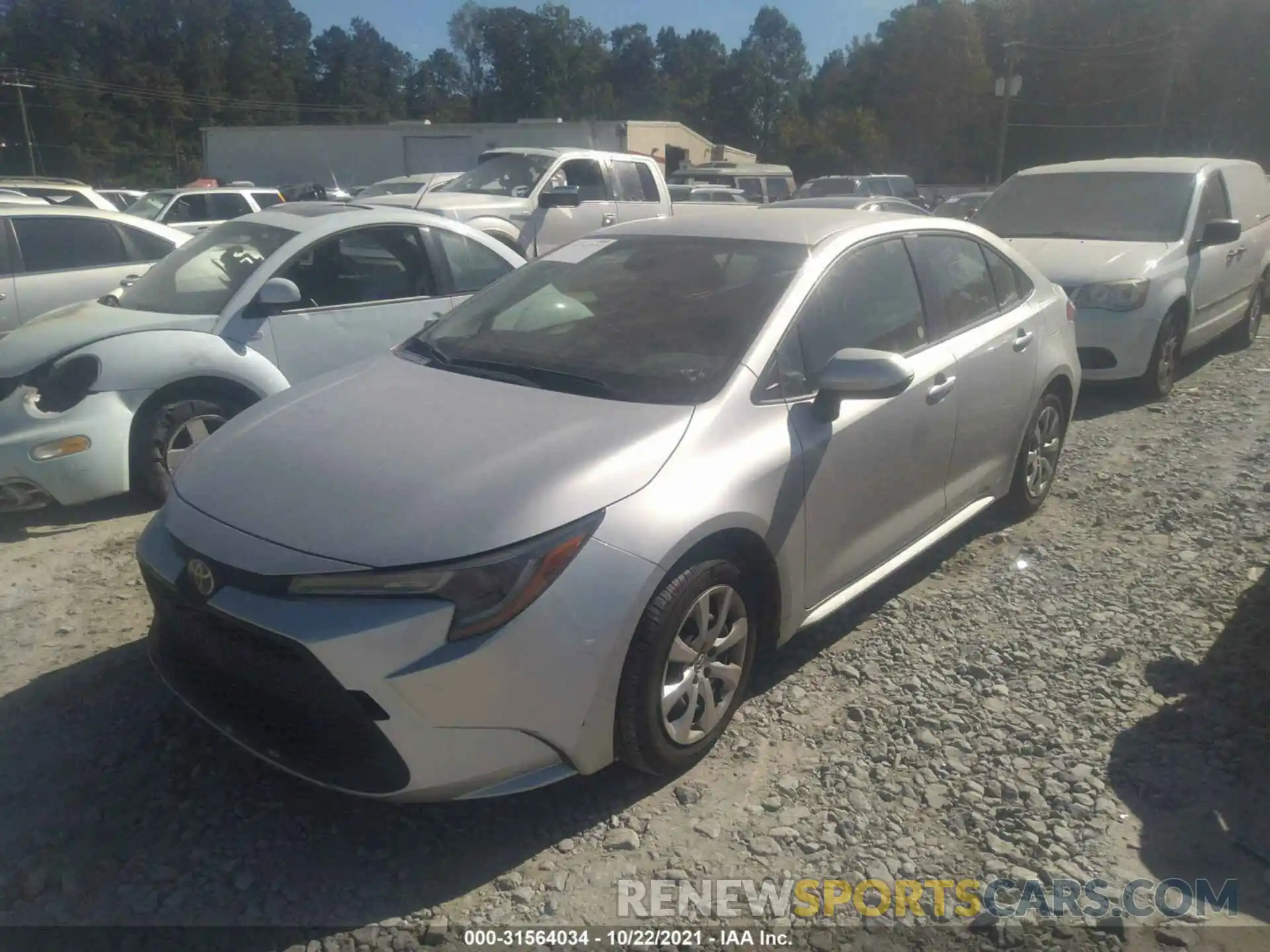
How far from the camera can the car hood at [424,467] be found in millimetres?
2803

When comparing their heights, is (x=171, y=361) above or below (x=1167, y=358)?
above

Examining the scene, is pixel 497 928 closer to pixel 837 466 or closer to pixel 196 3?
pixel 837 466

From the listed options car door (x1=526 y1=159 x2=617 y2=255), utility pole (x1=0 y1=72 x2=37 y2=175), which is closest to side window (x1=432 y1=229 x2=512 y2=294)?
car door (x1=526 y1=159 x2=617 y2=255)

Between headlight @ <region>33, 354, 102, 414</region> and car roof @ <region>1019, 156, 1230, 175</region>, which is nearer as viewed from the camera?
headlight @ <region>33, 354, 102, 414</region>

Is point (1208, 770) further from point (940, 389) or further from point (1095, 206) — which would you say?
point (1095, 206)

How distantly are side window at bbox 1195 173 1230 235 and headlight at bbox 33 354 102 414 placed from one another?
26.6 feet

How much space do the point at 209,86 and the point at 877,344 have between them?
3383 inches

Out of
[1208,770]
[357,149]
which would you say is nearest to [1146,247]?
[1208,770]

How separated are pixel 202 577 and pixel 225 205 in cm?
→ 1666

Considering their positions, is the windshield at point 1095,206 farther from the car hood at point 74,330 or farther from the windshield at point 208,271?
the car hood at point 74,330

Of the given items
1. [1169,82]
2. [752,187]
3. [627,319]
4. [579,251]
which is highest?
[1169,82]

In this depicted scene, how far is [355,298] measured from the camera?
6.21 meters

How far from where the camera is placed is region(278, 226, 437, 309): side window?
19.8 ft

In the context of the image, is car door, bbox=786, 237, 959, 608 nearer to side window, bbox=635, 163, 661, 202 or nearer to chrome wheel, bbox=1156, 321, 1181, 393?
chrome wheel, bbox=1156, 321, 1181, 393
